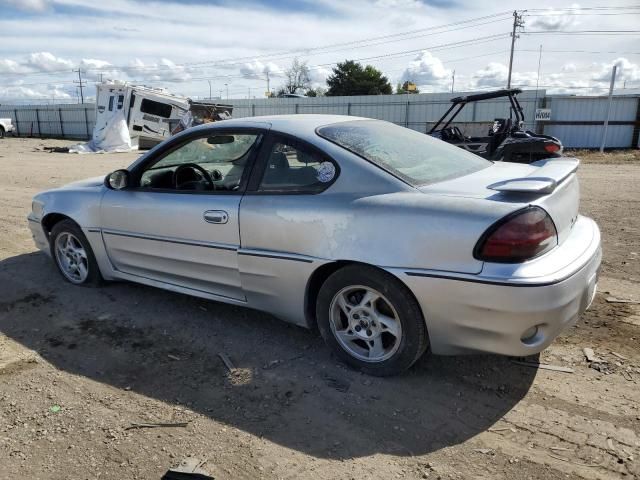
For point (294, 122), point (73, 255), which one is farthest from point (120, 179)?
point (294, 122)

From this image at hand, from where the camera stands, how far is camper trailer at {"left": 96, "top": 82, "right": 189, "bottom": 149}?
2302 centimetres

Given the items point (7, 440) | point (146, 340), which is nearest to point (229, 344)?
point (146, 340)

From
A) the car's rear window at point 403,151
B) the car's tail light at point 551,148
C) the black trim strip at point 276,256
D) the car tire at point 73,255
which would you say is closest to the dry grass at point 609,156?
the car's tail light at point 551,148

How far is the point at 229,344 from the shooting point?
3.65 m

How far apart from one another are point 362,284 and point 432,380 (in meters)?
0.74

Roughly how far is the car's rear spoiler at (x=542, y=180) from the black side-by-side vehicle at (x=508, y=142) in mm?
5726

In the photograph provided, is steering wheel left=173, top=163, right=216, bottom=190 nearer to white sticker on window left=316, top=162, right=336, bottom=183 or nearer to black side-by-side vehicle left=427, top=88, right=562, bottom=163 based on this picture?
white sticker on window left=316, top=162, right=336, bottom=183

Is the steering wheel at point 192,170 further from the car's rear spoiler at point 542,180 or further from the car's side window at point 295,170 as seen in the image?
the car's rear spoiler at point 542,180

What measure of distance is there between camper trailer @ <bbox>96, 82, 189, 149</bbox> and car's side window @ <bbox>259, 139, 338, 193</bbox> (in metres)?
21.1

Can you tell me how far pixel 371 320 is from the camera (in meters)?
3.11

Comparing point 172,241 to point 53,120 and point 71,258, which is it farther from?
point 53,120

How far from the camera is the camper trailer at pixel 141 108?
23.0 meters

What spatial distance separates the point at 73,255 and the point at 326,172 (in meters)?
2.84

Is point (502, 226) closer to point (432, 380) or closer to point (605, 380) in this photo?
point (432, 380)
